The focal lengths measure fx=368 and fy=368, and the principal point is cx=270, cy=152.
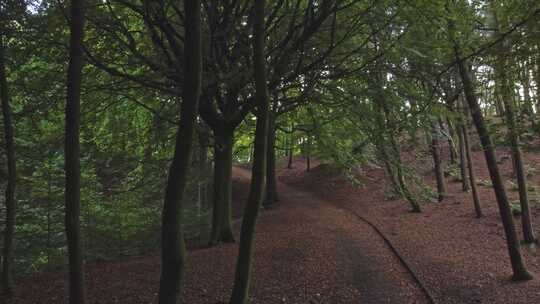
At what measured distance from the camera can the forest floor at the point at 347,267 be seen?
23.5 ft

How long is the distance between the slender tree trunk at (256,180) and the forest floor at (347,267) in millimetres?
1729

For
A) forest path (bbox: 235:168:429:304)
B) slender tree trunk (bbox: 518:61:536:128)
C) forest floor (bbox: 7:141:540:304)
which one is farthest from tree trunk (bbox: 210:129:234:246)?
slender tree trunk (bbox: 518:61:536:128)

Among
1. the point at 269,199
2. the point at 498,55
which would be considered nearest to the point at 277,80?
the point at 498,55

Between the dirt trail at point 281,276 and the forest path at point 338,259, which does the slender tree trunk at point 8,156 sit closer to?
the dirt trail at point 281,276

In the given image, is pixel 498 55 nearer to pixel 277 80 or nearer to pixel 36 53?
pixel 277 80

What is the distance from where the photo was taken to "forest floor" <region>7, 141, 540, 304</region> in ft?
23.5

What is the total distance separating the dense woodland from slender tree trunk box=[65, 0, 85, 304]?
0.06 feet

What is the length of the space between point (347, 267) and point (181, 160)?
5.61 metres

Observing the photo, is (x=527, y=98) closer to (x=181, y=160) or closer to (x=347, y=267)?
(x=347, y=267)

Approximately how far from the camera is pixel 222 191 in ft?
35.3

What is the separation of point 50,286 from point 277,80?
6850mm

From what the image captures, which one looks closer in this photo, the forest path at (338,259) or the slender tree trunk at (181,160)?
the slender tree trunk at (181,160)

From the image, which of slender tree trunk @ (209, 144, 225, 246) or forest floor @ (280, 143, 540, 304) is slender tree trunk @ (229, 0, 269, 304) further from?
slender tree trunk @ (209, 144, 225, 246)

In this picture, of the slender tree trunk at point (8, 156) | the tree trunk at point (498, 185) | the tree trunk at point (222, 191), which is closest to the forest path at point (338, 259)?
the tree trunk at point (222, 191)
